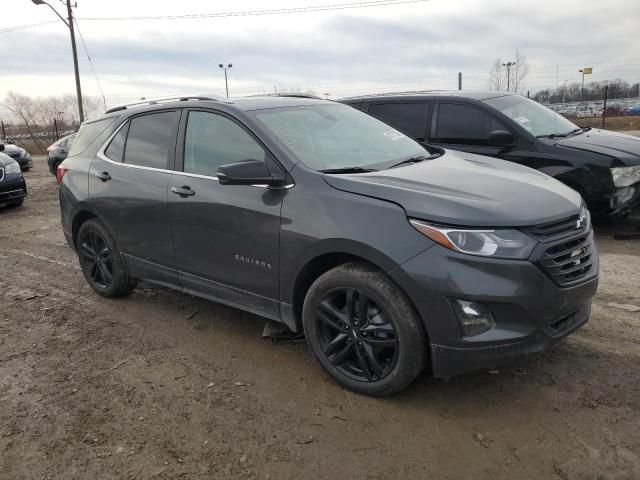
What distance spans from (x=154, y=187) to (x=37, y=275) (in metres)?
2.73

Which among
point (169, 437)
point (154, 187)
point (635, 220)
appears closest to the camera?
point (169, 437)

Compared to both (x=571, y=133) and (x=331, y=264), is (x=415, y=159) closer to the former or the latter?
(x=331, y=264)

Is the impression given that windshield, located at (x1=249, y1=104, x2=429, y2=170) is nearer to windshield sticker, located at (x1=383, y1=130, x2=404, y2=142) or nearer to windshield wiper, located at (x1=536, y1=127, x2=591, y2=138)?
windshield sticker, located at (x1=383, y1=130, x2=404, y2=142)

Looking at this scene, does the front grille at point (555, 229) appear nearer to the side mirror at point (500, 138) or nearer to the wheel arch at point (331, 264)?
the wheel arch at point (331, 264)

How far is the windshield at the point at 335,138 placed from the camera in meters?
3.61

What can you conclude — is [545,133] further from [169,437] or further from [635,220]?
[169,437]

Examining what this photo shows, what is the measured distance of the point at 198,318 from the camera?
4.57 meters

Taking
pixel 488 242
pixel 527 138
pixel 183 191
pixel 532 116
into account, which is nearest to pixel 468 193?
pixel 488 242

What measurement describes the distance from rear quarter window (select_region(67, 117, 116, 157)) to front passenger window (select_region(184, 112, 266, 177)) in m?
1.26

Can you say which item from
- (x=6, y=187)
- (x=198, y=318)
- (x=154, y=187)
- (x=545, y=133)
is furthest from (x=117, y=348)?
(x=6, y=187)

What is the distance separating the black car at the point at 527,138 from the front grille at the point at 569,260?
3.41 meters

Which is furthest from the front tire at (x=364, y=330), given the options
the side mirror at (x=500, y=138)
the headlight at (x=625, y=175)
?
the headlight at (x=625, y=175)

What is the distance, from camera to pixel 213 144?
3930 mm

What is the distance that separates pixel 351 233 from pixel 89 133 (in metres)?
3.33
